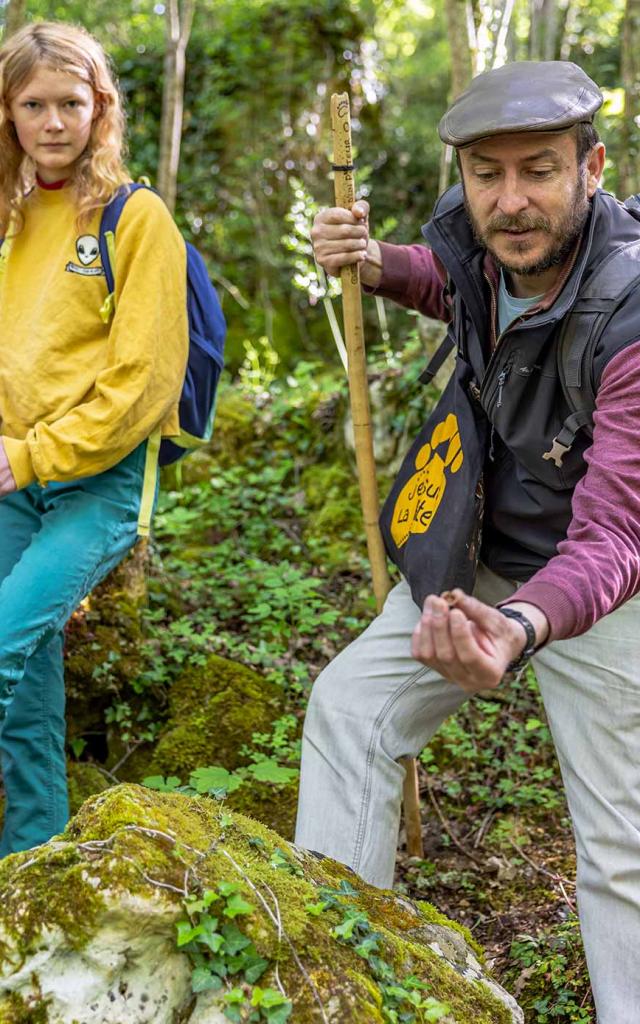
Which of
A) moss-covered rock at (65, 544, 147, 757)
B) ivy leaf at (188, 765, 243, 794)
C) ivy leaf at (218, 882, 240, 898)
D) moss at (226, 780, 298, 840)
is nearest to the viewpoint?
ivy leaf at (218, 882, 240, 898)

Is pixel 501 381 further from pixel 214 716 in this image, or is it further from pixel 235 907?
pixel 214 716

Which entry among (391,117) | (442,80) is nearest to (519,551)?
(391,117)

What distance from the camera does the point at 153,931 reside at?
1.90 meters

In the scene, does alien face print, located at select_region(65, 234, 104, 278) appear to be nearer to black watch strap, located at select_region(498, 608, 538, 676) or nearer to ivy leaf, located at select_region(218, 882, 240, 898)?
black watch strap, located at select_region(498, 608, 538, 676)

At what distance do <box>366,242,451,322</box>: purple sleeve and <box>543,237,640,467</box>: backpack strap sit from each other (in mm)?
929

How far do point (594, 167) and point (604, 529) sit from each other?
105 cm

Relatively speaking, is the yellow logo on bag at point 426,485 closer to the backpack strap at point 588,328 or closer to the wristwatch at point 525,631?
the backpack strap at point 588,328

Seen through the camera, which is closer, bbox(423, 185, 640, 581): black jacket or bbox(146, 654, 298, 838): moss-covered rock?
bbox(423, 185, 640, 581): black jacket

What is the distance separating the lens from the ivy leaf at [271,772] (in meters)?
3.80

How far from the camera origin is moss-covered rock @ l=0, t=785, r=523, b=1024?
1.85 meters

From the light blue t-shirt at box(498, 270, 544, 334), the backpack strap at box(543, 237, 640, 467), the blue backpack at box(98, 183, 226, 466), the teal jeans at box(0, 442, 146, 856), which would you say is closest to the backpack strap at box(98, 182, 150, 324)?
the blue backpack at box(98, 183, 226, 466)

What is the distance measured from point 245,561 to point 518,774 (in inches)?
82.5

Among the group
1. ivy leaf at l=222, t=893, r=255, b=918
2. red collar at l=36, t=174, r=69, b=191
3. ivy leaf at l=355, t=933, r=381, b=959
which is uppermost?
red collar at l=36, t=174, r=69, b=191

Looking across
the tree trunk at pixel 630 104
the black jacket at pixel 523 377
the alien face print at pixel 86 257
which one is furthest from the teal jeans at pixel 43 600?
the tree trunk at pixel 630 104
